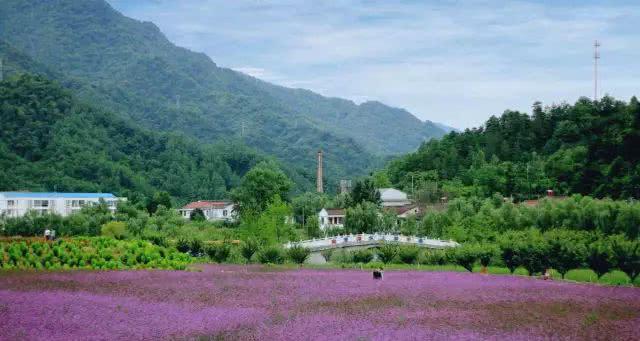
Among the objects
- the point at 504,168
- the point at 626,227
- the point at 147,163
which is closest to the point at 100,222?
the point at 626,227

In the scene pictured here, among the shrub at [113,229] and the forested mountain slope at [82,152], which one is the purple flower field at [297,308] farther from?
the forested mountain slope at [82,152]

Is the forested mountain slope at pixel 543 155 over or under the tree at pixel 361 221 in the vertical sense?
over

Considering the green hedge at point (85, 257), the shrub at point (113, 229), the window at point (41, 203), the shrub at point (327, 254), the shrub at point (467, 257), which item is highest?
the window at point (41, 203)

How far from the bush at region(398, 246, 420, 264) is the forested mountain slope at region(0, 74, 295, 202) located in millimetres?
87141

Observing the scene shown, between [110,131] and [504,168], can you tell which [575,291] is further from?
[110,131]

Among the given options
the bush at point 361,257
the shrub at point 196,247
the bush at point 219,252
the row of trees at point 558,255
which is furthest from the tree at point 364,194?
the row of trees at point 558,255

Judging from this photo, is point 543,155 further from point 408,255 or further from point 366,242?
point 408,255

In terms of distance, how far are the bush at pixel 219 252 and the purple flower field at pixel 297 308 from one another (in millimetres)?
17501

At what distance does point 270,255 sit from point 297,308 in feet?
93.7

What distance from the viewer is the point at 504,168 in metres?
112

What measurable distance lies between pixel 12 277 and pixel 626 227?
4495 centimetres

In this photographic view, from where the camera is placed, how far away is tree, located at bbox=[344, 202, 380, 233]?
90875mm

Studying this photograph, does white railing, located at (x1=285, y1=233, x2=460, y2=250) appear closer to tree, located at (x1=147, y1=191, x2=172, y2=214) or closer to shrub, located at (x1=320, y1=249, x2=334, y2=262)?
shrub, located at (x1=320, y1=249, x2=334, y2=262)

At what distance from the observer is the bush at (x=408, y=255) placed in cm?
5350
